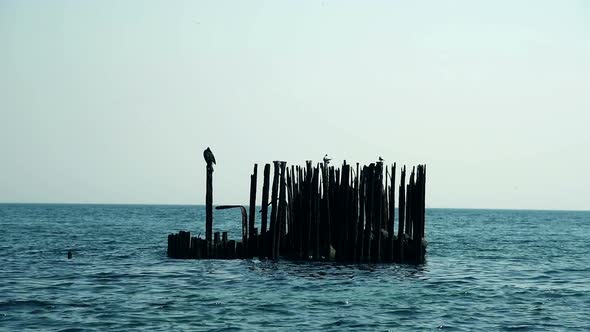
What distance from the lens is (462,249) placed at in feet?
149

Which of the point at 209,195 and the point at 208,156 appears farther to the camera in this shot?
the point at 208,156

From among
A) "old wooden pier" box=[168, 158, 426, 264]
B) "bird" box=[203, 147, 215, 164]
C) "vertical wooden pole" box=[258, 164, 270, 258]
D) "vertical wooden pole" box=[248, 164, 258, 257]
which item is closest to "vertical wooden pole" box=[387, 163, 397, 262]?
"old wooden pier" box=[168, 158, 426, 264]

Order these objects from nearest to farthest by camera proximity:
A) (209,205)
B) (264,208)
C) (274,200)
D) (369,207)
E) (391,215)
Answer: (369,207) < (274,200) < (264,208) < (391,215) < (209,205)

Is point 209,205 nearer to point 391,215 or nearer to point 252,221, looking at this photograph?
point 252,221

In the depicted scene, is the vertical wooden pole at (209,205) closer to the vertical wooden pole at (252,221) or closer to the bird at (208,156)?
the bird at (208,156)

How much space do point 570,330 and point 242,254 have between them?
14.2 metres

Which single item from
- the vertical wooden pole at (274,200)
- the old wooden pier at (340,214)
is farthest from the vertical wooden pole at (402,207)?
the vertical wooden pole at (274,200)

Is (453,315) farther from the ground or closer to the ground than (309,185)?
closer to the ground

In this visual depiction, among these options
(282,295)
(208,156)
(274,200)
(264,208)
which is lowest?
(282,295)

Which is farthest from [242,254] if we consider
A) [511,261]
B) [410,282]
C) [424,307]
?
[511,261]

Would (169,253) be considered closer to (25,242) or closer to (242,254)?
(242,254)

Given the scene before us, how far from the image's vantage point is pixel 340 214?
97.8 feet

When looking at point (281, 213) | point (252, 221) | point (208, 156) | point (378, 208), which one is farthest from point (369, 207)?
point (208, 156)

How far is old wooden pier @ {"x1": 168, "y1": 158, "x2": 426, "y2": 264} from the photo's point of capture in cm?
2948
